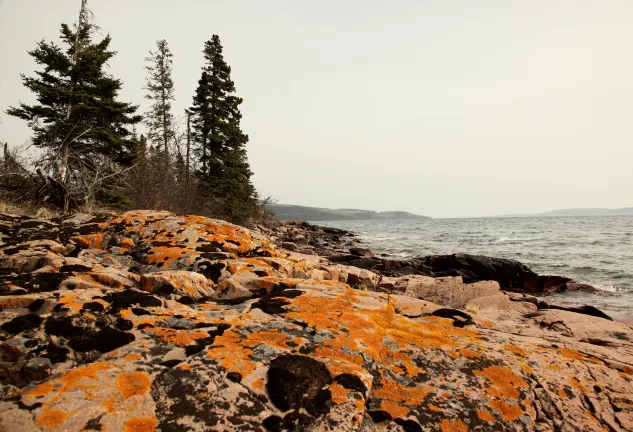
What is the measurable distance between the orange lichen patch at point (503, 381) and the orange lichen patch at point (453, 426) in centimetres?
37

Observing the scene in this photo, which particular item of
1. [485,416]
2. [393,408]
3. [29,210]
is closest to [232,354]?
[393,408]

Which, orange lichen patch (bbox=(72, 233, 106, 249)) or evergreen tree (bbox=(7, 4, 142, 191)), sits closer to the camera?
orange lichen patch (bbox=(72, 233, 106, 249))

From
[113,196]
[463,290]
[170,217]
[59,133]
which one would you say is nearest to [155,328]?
[170,217]

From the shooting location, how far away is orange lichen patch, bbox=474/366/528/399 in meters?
1.92

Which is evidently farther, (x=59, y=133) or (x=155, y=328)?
(x=59, y=133)

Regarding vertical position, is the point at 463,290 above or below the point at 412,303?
below

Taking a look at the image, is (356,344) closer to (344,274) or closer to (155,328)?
(155,328)

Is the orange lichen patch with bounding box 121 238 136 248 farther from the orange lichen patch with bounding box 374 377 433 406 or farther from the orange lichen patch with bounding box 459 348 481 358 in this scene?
the orange lichen patch with bounding box 459 348 481 358

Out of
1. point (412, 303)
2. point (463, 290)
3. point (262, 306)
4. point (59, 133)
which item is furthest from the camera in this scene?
point (59, 133)

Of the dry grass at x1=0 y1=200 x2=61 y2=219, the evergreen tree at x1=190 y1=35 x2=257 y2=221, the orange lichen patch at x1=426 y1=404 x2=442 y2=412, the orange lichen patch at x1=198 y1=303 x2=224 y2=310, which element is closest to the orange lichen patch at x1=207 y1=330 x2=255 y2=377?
the orange lichen patch at x1=198 y1=303 x2=224 y2=310

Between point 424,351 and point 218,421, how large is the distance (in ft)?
4.94

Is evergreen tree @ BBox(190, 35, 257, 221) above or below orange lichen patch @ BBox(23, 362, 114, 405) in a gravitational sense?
above

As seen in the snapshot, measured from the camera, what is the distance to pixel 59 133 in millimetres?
13445

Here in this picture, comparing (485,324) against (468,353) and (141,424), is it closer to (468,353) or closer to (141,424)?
(468,353)
